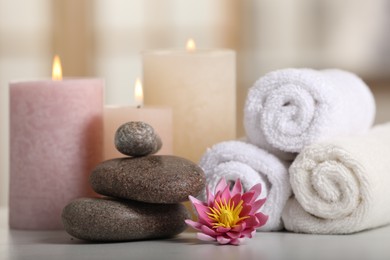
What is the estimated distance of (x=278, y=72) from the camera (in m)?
1.13

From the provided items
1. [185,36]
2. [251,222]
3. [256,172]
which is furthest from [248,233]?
[185,36]

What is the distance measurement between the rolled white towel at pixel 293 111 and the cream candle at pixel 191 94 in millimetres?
93

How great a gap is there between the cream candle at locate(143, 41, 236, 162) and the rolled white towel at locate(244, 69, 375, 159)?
0.31ft

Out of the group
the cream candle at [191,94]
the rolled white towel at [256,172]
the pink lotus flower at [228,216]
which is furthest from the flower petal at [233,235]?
the cream candle at [191,94]

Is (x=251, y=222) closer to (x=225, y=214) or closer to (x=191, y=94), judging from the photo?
A: (x=225, y=214)

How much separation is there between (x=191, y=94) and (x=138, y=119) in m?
0.12

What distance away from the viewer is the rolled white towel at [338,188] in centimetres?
104

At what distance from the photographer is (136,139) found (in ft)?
3.39

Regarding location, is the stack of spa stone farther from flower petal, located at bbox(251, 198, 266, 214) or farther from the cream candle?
the cream candle

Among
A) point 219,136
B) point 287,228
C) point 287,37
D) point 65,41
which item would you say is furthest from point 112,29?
point 287,228

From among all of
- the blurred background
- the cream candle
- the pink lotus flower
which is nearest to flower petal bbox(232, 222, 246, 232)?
the pink lotus flower

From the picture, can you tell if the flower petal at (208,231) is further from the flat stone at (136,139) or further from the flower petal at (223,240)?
the flat stone at (136,139)

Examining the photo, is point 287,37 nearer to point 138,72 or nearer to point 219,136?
point 138,72

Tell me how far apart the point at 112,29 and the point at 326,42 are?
65cm
